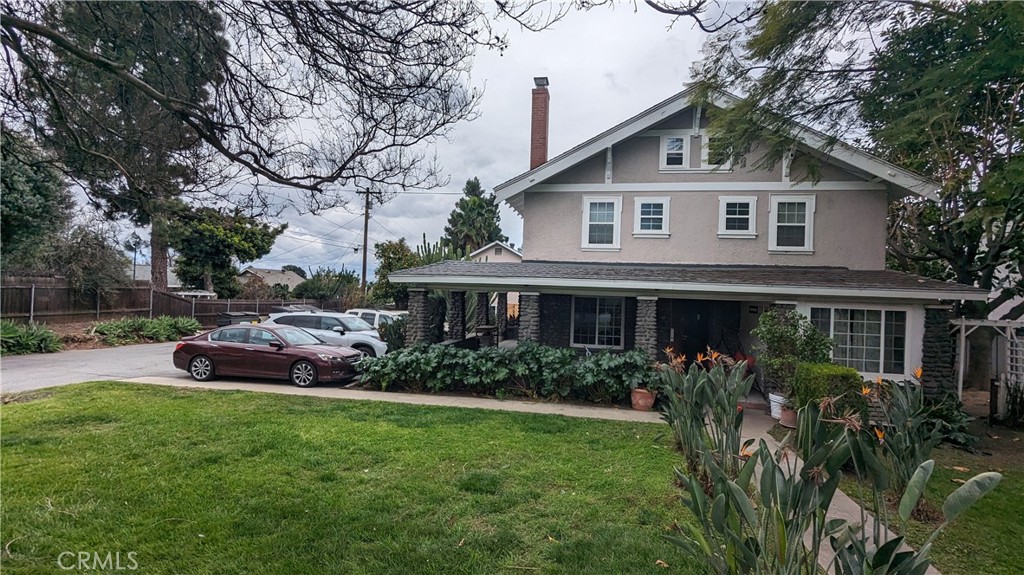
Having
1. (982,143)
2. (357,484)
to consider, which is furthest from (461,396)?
(982,143)

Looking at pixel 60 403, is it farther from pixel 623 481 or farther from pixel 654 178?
pixel 654 178

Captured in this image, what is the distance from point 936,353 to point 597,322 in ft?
24.5

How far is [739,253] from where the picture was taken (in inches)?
520

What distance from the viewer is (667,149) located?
1361cm

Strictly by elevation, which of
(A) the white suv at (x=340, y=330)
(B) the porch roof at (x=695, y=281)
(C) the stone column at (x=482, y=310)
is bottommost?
(A) the white suv at (x=340, y=330)

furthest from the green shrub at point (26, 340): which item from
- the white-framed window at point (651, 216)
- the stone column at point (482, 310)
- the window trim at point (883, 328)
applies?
the window trim at point (883, 328)

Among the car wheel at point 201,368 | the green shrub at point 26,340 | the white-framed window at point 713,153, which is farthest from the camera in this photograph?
the green shrub at point 26,340

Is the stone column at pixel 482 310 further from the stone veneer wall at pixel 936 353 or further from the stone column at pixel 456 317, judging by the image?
the stone veneer wall at pixel 936 353

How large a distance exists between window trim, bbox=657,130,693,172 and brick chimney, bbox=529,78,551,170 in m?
3.69

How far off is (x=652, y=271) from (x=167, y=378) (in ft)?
39.3

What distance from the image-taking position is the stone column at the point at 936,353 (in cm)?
1010

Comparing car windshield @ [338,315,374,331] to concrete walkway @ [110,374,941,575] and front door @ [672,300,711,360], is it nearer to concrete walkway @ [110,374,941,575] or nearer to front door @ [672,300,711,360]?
concrete walkway @ [110,374,941,575]

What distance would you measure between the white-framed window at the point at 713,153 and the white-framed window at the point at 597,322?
430 centimetres

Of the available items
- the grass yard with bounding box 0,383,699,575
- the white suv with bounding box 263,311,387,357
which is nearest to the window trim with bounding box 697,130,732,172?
the grass yard with bounding box 0,383,699,575
